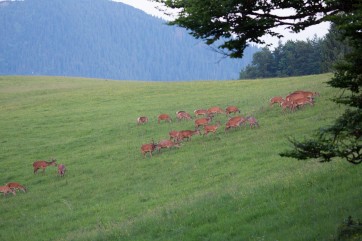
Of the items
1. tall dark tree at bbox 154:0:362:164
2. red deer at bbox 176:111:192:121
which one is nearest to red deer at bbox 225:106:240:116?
red deer at bbox 176:111:192:121

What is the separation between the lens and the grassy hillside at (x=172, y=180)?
10.1m

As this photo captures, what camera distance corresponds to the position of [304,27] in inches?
330

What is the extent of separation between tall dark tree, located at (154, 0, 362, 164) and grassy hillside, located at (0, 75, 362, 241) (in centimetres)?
161

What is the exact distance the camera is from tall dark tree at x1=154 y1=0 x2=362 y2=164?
675cm

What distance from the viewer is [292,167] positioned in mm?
14609

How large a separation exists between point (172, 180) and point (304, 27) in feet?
35.1

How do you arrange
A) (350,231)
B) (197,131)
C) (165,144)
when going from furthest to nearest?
1. (197,131)
2. (165,144)
3. (350,231)

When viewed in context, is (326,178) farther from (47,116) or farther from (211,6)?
(47,116)

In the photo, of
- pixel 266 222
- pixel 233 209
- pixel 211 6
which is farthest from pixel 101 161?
pixel 211 6

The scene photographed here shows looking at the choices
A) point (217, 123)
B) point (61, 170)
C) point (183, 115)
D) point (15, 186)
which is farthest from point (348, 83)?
point (183, 115)

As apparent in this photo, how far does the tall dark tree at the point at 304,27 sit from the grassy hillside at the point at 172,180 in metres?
1.61

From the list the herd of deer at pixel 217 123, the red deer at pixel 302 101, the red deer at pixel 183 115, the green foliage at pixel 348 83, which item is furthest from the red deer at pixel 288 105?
the green foliage at pixel 348 83

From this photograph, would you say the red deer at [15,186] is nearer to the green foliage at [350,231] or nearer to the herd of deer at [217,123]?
the herd of deer at [217,123]

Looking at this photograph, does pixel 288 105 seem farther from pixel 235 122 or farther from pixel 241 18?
pixel 241 18
